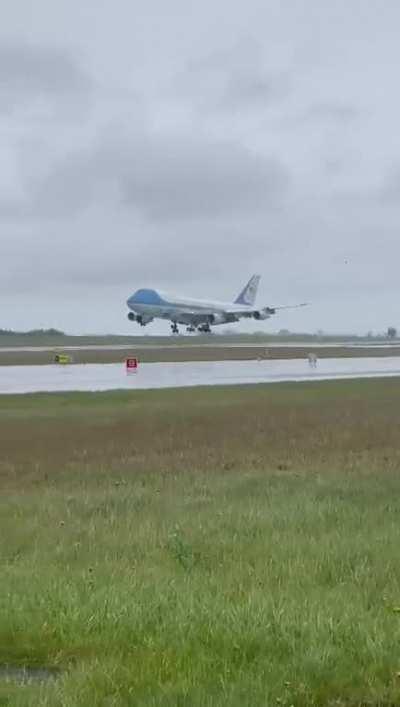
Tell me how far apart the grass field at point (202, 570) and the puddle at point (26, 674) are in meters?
0.06

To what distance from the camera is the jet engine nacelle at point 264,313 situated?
11906cm

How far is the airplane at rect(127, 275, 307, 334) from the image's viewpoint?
10625 cm

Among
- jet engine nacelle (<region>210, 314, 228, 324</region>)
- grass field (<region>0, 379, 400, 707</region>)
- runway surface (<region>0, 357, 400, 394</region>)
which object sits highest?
jet engine nacelle (<region>210, 314, 228, 324</region>)

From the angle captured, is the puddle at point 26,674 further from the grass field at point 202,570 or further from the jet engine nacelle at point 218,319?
the jet engine nacelle at point 218,319

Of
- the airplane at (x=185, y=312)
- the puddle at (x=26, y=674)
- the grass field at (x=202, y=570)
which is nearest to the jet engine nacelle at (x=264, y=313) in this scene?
the airplane at (x=185, y=312)

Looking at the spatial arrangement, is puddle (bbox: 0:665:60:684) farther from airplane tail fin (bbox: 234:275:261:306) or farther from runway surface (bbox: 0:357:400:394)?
airplane tail fin (bbox: 234:275:261:306)

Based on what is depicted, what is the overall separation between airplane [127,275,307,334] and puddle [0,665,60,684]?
100184 mm

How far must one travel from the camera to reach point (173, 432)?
75.7ft

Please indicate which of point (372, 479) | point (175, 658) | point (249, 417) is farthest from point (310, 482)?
point (249, 417)

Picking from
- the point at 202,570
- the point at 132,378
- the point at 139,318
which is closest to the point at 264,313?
the point at 139,318

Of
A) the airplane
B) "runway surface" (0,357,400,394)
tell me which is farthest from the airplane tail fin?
"runway surface" (0,357,400,394)

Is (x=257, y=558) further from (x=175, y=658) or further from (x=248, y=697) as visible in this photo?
(x=248, y=697)

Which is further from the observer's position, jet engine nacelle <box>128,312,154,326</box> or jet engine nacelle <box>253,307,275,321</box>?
jet engine nacelle <box>253,307,275,321</box>

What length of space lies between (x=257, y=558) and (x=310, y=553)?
0.53 m
